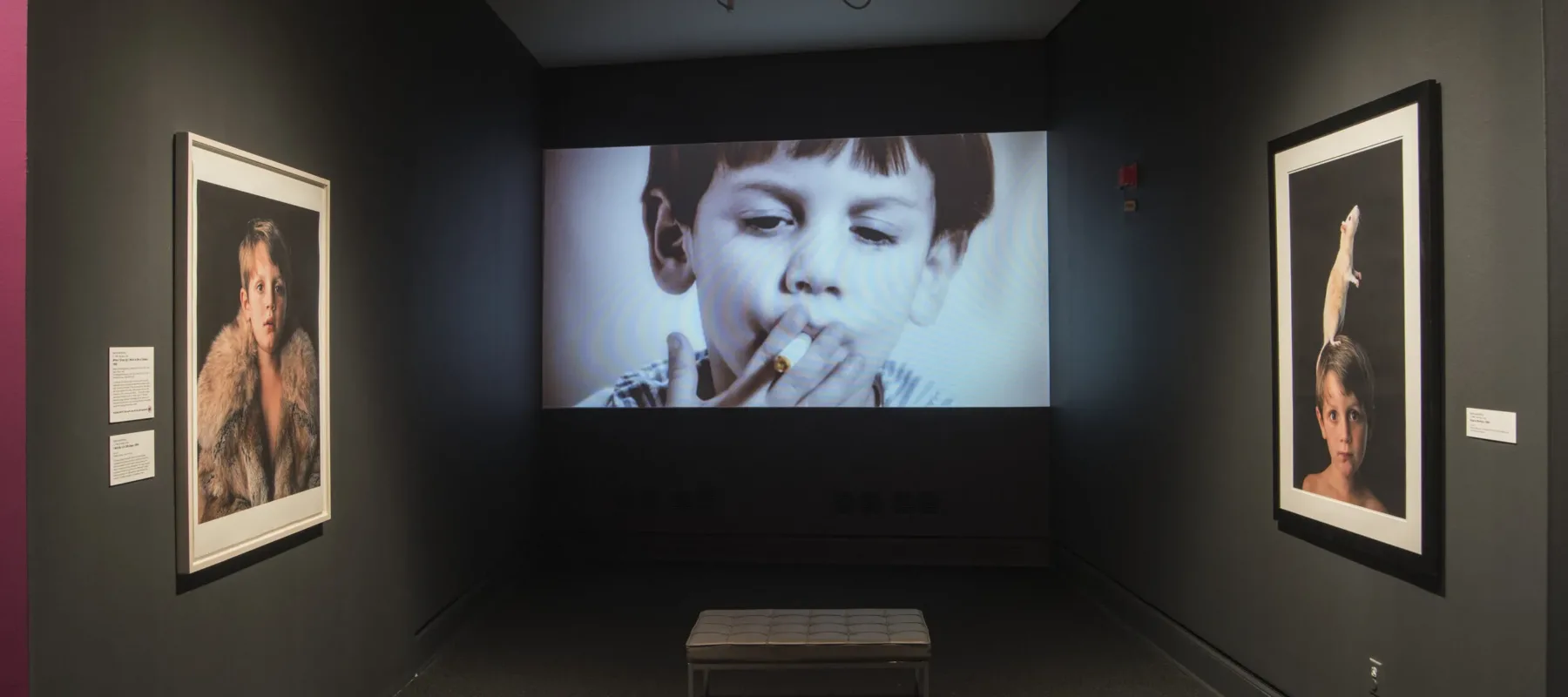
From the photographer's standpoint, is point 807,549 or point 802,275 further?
point 807,549

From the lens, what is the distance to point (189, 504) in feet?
7.61

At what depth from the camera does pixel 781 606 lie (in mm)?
4684

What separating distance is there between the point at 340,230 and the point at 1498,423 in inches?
130

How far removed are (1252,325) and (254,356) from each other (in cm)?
313

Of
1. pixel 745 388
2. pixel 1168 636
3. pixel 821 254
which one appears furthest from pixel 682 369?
pixel 1168 636

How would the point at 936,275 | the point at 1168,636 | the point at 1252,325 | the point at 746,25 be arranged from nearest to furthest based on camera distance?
the point at 1252,325, the point at 1168,636, the point at 746,25, the point at 936,275

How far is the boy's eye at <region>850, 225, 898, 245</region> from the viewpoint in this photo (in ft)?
18.1

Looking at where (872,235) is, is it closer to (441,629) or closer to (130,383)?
(441,629)

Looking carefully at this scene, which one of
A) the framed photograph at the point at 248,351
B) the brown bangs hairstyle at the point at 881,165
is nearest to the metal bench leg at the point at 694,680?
the framed photograph at the point at 248,351

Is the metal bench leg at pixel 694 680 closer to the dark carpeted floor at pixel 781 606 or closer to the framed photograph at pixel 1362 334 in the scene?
the dark carpeted floor at pixel 781 606

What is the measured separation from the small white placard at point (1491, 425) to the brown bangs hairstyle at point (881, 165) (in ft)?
11.1

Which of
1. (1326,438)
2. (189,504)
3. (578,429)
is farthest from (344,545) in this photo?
(1326,438)

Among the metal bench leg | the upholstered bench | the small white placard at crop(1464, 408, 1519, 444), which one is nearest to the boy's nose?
the metal bench leg

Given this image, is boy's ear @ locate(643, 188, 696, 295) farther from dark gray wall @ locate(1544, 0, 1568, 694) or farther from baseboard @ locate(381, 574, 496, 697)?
dark gray wall @ locate(1544, 0, 1568, 694)
